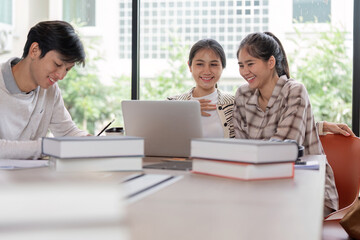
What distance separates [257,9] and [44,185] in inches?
133

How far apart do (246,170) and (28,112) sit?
138 centimetres

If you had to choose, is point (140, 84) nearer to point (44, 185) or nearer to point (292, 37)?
point (292, 37)

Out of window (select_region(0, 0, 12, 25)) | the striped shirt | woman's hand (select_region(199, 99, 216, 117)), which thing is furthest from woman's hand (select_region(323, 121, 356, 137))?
window (select_region(0, 0, 12, 25))

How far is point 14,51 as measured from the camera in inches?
162

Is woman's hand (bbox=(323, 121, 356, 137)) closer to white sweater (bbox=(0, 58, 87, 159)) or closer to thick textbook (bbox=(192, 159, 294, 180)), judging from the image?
thick textbook (bbox=(192, 159, 294, 180))

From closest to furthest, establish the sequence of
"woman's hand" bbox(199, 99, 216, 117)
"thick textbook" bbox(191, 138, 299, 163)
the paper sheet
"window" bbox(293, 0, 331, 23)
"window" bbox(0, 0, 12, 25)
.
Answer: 1. "thick textbook" bbox(191, 138, 299, 163)
2. the paper sheet
3. "woman's hand" bbox(199, 99, 216, 117)
4. "window" bbox(293, 0, 331, 23)
5. "window" bbox(0, 0, 12, 25)

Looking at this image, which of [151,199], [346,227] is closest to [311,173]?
[346,227]

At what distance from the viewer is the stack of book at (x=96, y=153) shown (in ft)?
4.22

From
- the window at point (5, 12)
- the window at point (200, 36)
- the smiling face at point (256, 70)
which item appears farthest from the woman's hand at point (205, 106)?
the window at point (5, 12)

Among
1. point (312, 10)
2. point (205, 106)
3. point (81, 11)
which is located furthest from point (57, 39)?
point (312, 10)

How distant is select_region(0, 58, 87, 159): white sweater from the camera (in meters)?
2.14

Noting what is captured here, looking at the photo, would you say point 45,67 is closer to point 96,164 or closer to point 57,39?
point 57,39

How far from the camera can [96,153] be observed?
1.30 metres

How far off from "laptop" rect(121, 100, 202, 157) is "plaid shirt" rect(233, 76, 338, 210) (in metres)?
0.55
